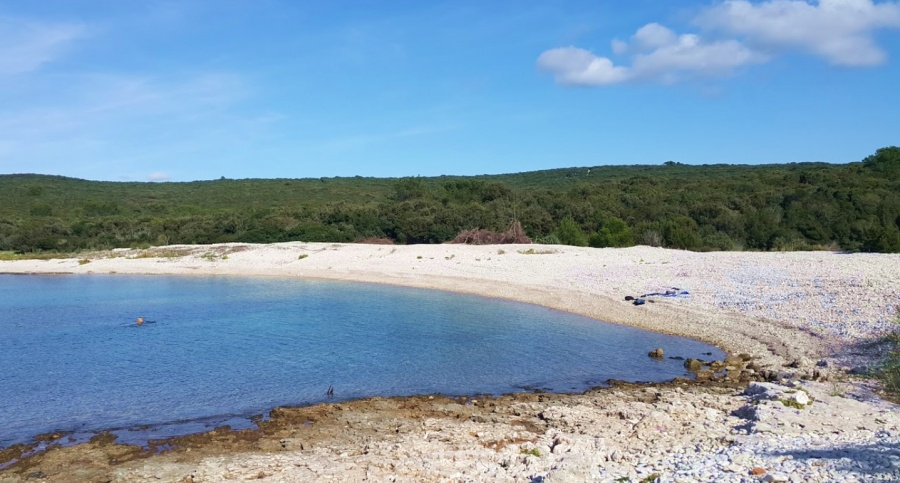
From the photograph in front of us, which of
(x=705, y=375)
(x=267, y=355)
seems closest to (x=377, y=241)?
(x=267, y=355)

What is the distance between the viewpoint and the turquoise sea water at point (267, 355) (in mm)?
9922

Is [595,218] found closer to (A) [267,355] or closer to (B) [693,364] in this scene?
(B) [693,364]

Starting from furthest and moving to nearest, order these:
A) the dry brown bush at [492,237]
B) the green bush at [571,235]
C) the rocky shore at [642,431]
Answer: the dry brown bush at [492,237] → the green bush at [571,235] → the rocky shore at [642,431]

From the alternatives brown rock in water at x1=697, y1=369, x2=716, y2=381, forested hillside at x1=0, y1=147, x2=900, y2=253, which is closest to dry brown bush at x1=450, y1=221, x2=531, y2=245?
forested hillside at x1=0, y1=147, x2=900, y2=253

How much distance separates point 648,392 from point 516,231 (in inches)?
1008

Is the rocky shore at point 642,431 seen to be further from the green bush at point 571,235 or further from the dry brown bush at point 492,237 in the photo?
the dry brown bush at point 492,237

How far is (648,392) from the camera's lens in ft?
32.6

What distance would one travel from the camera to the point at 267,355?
525 inches

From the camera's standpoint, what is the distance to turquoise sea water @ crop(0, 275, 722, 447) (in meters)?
9.92

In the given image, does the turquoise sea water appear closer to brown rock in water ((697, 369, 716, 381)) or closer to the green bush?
brown rock in water ((697, 369, 716, 381))

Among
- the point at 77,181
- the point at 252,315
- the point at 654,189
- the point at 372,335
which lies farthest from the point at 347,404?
the point at 77,181

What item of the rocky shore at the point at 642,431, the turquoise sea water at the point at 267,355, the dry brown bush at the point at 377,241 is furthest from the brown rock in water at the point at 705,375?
the dry brown bush at the point at 377,241

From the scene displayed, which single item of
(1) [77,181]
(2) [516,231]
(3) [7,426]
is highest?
(1) [77,181]

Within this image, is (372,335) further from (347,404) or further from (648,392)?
(648,392)
